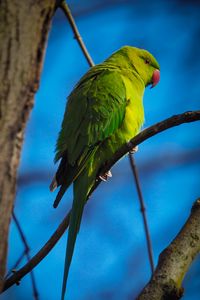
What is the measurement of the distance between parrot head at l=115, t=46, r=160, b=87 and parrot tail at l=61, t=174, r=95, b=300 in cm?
125

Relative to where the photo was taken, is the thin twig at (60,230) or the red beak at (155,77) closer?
the thin twig at (60,230)

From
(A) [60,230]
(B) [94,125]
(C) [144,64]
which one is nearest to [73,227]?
(A) [60,230]

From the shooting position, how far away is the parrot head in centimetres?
369

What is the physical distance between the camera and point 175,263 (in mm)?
1540

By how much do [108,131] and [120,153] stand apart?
47cm

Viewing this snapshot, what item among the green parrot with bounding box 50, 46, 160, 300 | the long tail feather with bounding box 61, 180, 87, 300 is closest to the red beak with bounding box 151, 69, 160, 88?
the green parrot with bounding box 50, 46, 160, 300

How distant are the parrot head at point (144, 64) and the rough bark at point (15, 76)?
2508 millimetres

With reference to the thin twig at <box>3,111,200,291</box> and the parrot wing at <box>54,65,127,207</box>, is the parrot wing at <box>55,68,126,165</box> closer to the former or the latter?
the parrot wing at <box>54,65,127,207</box>

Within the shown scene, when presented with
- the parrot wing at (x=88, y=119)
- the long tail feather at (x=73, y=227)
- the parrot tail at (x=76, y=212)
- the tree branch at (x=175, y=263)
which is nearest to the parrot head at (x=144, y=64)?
the parrot wing at (x=88, y=119)

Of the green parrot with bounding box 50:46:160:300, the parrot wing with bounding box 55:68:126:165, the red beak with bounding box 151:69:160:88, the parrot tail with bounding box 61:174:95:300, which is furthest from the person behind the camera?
the red beak with bounding box 151:69:160:88

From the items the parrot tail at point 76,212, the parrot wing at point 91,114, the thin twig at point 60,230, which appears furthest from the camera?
the parrot wing at point 91,114

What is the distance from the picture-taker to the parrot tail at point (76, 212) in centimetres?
217

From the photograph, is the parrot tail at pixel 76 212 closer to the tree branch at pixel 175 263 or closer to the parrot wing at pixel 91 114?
the parrot wing at pixel 91 114

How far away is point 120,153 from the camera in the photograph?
96.7 inches
